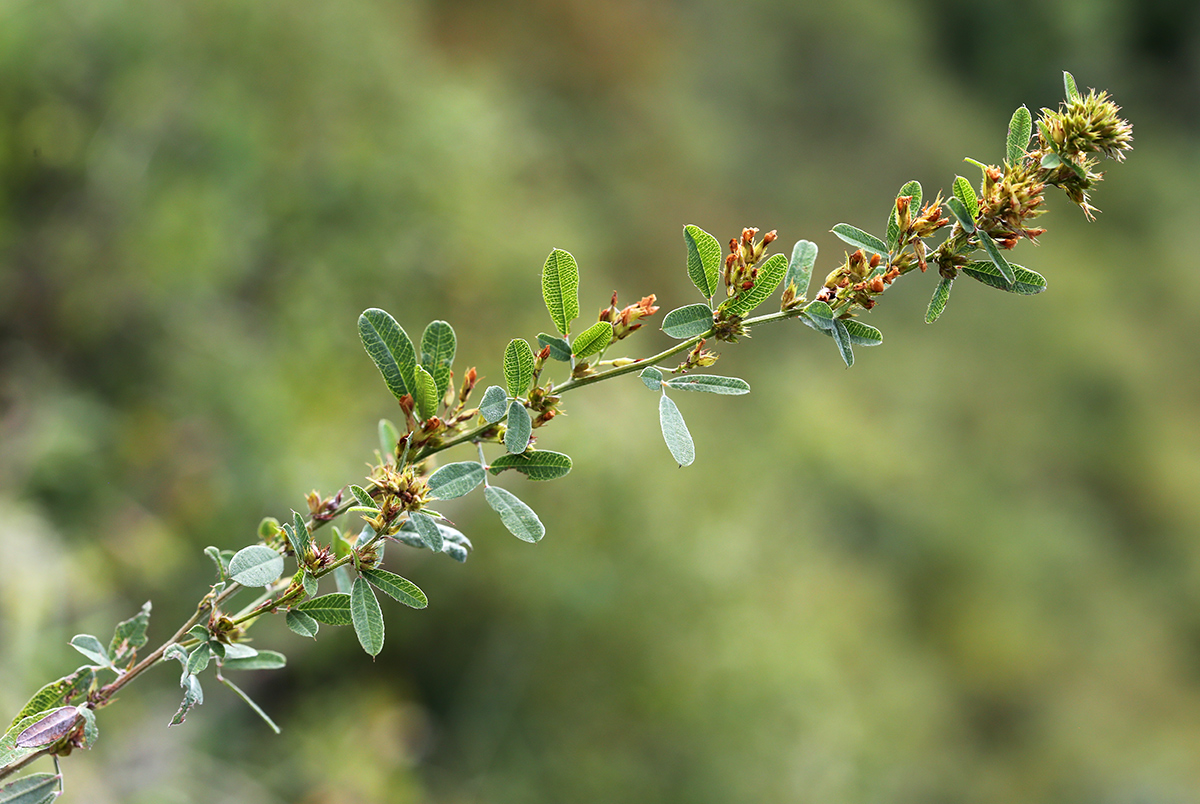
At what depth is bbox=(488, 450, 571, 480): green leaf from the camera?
495mm

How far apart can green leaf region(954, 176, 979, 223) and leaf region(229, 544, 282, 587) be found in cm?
43

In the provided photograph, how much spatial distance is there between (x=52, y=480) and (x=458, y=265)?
161 centimetres

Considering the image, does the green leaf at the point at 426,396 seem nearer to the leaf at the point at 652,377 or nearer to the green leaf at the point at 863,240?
the leaf at the point at 652,377

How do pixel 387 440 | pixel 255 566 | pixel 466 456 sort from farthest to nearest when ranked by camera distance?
pixel 466 456, pixel 387 440, pixel 255 566

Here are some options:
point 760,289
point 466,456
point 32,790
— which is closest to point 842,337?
point 760,289

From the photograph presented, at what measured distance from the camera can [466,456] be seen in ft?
9.23

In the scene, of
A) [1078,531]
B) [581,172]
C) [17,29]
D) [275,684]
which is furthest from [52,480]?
[1078,531]

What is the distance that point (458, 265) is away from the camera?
330 centimetres

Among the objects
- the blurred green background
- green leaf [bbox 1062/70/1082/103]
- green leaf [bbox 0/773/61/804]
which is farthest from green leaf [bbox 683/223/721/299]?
the blurred green background

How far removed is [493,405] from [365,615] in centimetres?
13

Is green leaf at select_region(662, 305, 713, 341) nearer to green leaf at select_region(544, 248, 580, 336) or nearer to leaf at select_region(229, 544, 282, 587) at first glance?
green leaf at select_region(544, 248, 580, 336)

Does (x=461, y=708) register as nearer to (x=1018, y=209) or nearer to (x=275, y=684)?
(x=275, y=684)

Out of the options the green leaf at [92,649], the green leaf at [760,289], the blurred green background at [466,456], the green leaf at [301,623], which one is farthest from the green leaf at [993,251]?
the blurred green background at [466,456]

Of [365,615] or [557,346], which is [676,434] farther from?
[365,615]
